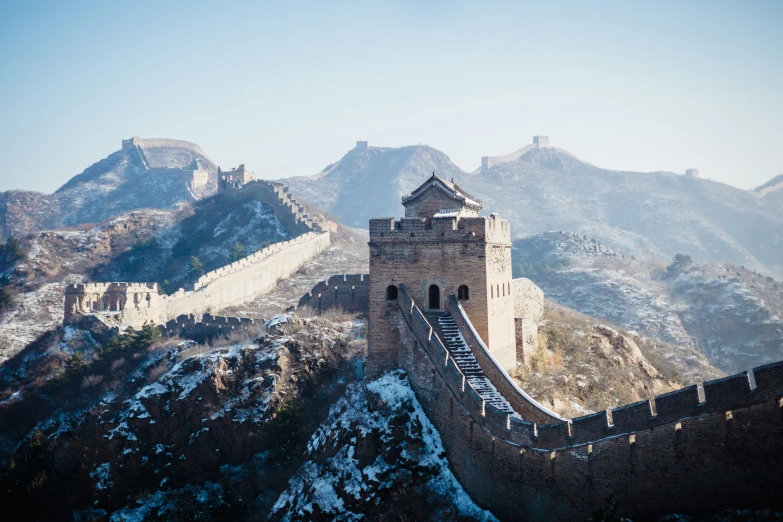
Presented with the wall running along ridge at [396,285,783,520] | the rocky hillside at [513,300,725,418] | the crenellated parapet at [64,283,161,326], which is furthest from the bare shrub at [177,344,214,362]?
the wall running along ridge at [396,285,783,520]

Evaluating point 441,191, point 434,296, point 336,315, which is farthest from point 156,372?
point 441,191

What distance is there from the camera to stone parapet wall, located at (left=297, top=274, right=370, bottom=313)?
38.3 meters

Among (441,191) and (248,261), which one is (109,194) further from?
(441,191)

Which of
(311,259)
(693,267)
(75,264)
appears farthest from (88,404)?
(693,267)

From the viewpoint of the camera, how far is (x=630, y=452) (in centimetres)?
1361

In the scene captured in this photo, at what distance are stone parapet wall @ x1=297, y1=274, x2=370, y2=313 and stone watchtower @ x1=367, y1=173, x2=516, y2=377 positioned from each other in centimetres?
1509

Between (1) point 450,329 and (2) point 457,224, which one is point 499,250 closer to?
(2) point 457,224

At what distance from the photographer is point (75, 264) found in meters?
62.8

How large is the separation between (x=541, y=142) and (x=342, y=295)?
138 meters

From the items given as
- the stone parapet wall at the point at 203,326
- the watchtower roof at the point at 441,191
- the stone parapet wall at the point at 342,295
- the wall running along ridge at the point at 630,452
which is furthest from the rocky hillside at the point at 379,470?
the stone parapet wall at the point at 203,326

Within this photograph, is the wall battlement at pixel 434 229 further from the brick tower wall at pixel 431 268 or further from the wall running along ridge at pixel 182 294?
the wall running along ridge at pixel 182 294

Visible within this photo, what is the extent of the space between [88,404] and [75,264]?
32.5m

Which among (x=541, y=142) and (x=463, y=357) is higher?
(x=541, y=142)

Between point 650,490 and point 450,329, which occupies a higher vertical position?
point 450,329
